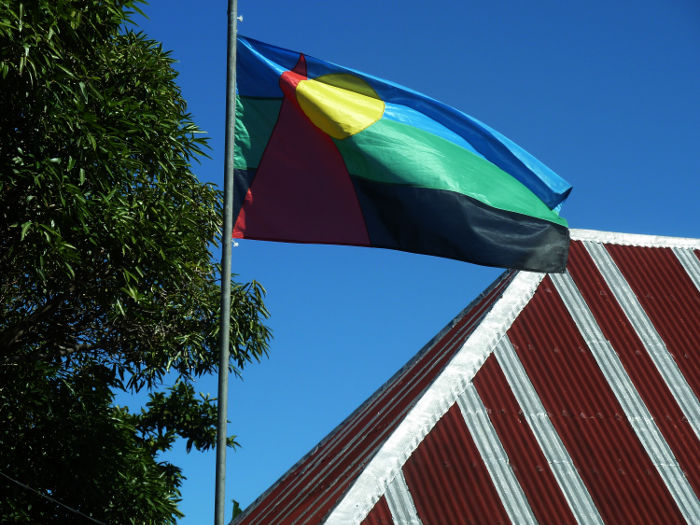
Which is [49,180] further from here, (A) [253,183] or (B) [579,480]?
(B) [579,480]

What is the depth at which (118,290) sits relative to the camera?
19.9m

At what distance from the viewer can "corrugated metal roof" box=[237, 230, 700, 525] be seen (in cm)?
1171

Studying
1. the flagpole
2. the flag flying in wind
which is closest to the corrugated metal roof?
the flagpole

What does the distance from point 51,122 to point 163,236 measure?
14.0 feet

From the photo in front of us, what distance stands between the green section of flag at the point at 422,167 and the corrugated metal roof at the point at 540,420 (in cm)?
335

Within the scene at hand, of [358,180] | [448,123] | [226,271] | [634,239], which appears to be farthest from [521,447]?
[634,239]

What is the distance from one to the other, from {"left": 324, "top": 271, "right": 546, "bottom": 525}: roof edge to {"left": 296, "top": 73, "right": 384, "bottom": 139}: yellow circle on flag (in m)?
4.40

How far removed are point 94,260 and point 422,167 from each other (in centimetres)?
1091

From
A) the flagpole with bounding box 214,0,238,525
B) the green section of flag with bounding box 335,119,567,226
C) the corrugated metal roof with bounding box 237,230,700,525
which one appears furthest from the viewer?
the corrugated metal roof with bounding box 237,230,700,525

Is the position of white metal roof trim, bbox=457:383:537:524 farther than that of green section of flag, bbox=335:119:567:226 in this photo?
Yes

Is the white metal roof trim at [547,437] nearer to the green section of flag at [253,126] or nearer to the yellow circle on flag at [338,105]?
the yellow circle on flag at [338,105]

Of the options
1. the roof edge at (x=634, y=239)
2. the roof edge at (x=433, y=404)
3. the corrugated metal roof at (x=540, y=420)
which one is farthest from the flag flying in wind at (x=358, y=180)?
the roof edge at (x=634, y=239)

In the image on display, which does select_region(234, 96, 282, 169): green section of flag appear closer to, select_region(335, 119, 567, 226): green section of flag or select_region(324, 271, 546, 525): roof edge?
select_region(335, 119, 567, 226): green section of flag

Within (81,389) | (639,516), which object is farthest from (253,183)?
(81,389)
